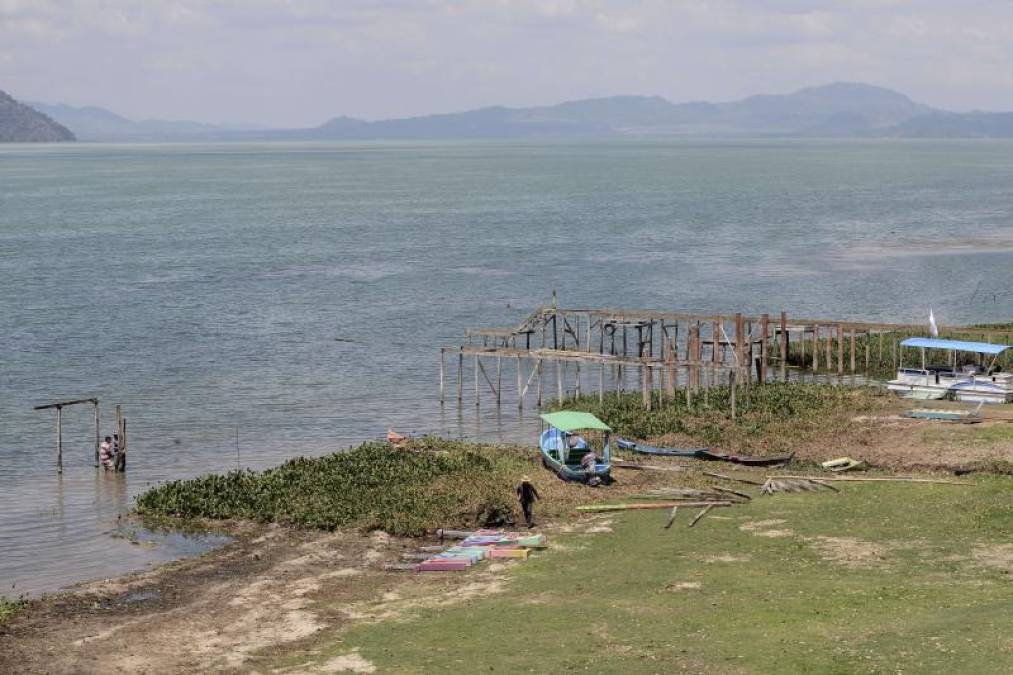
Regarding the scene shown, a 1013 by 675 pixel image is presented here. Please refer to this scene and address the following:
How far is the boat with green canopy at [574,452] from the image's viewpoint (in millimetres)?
45878

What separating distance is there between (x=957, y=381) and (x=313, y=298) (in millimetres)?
55027

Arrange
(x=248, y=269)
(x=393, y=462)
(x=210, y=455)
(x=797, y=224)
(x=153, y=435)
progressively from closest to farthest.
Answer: (x=393, y=462) → (x=210, y=455) → (x=153, y=435) → (x=248, y=269) → (x=797, y=224)

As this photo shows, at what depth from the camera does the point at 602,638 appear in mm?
29969

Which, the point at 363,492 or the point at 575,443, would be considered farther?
the point at 575,443

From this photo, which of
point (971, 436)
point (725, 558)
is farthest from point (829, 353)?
point (725, 558)

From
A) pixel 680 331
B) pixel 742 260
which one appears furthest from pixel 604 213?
pixel 680 331

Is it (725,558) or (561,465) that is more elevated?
(561,465)

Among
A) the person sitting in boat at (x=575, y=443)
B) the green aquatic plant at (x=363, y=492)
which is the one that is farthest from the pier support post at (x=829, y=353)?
the person sitting in boat at (x=575, y=443)

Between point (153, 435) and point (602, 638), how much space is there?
3425 centimetres

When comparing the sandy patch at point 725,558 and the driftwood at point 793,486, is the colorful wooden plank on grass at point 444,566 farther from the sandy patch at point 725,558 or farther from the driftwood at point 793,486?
the driftwood at point 793,486

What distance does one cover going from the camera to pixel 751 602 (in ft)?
104

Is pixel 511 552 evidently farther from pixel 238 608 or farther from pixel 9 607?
pixel 9 607

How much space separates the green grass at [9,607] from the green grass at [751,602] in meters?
9.47

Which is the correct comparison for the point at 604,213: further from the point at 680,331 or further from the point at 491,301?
the point at 680,331
